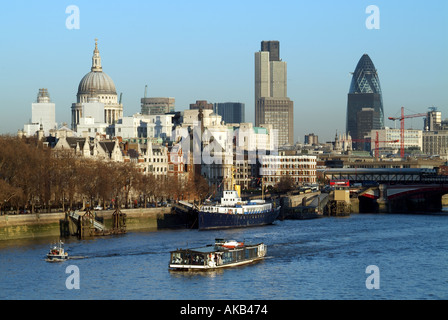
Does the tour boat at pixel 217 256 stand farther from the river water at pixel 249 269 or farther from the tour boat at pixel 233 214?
the tour boat at pixel 233 214

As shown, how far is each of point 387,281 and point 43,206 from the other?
43986 mm

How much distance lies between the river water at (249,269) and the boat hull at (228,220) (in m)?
4.43

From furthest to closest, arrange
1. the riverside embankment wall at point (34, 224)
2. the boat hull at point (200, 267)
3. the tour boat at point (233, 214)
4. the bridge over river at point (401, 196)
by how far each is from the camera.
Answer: the bridge over river at point (401, 196), the tour boat at point (233, 214), the riverside embankment wall at point (34, 224), the boat hull at point (200, 267)

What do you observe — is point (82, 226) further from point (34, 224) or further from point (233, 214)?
point (233, 214)

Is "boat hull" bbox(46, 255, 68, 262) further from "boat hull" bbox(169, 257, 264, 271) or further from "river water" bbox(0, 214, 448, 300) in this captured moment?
"boat hull" bbox(169, 257, 264, 271)

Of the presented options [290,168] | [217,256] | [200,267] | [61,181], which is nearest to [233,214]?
[61,181]

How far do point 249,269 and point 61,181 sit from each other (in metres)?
33.4

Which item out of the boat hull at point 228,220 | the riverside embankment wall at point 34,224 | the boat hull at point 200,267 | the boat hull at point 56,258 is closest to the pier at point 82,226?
the riverside embankment wall at point 34,224

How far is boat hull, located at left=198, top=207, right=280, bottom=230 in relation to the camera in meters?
101

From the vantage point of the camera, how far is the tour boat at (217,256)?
69312mm

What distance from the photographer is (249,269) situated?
70500 mm

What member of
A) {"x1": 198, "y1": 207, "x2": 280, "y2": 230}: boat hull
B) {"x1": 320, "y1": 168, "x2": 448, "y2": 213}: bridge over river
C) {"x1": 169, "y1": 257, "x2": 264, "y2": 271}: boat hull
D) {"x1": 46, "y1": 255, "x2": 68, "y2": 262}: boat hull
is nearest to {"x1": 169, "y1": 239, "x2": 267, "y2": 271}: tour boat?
→ {"x1": 169, "y1": 257, "x2": 264, "y2": 271}: boat hull

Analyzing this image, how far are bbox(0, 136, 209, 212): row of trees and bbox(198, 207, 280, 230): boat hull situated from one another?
9118mm
